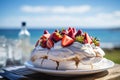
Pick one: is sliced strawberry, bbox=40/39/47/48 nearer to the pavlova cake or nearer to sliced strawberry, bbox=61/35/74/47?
the pavlova cake

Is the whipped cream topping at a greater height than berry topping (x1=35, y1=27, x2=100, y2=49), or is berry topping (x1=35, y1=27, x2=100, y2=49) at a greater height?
berry topping (x1=35, y1=27, x2=100, y2=49)

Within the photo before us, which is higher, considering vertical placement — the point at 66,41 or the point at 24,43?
the point at 24,43

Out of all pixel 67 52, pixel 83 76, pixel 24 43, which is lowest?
pixel 83 76

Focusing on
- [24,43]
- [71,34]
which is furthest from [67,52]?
[24,43]

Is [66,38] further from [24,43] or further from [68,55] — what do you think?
[24,43]

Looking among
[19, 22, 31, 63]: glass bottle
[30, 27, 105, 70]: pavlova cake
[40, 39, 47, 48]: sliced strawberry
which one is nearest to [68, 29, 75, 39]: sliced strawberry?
[30, 27, 105, 70]: pavlova cake

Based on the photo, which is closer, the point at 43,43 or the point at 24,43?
the point at 43,43

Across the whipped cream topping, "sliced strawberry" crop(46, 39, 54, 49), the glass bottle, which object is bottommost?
the whipped cream topping

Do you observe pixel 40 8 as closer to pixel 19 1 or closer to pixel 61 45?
pixel 19 1

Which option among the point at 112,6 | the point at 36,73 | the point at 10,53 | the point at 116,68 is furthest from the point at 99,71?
the point at 112,6
